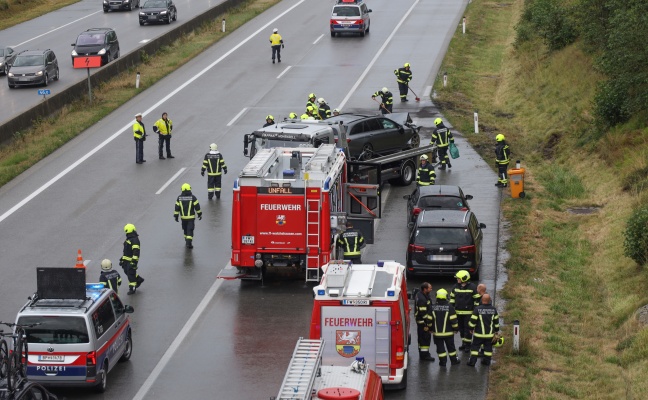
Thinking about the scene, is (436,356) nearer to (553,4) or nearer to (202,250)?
(202,250)

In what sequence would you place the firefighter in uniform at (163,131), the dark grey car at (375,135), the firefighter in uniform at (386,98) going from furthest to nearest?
the firefighter in uniform at (386,98), the firefighter in uniform at (163,131), the dark grey car at (375,135)

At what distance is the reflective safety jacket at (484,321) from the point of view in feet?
64.5

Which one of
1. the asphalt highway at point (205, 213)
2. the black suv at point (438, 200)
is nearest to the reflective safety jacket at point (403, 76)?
the asphalt highway at point (205, 213)

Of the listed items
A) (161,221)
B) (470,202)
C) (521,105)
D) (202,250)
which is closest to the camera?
(202,250)

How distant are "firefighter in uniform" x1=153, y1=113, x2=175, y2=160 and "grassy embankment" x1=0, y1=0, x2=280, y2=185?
3.75m

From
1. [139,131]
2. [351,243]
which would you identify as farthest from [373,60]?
[351,243]

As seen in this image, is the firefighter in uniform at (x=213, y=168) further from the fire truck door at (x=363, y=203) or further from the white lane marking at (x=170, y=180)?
the fire truck door at (x=363, y=203)

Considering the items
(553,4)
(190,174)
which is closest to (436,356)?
(190,174)

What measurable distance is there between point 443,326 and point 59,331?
6.16 m

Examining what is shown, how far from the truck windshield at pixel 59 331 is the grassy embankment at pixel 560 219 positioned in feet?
21.1

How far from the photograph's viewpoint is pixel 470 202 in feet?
103

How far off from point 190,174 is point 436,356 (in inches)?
597

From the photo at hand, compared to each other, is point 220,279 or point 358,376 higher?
point 358,376

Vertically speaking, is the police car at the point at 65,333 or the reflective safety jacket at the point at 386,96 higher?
the police car at the point at 65,333
